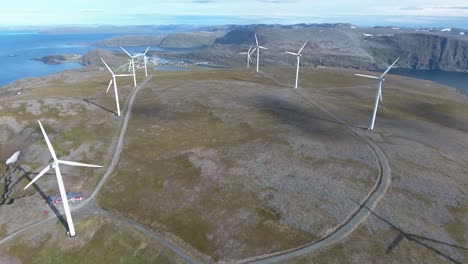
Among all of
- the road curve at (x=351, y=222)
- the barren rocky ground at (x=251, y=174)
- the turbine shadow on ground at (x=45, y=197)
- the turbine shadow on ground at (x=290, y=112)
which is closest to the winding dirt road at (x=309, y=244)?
the road curve at (x=351, y=222)

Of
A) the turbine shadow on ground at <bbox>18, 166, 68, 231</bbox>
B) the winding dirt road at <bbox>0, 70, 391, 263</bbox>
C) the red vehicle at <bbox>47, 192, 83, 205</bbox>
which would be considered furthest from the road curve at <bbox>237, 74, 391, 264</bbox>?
the red vehicle at <bbox>47, 192, 83, 205</bbox>

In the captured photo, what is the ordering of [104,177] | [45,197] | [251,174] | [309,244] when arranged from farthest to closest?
[104,177] < [251,174] < [45,197] < [309,244]

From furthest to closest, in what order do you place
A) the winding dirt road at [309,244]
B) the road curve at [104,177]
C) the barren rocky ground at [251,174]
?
1. the road curve at [104,177]
2. the barren rocky ground at [251,174]
3. the winding dirt road at [309,244]

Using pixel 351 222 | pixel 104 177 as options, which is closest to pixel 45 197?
pixel 104 177

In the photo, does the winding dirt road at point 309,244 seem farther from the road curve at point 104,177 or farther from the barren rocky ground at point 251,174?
the barren rocky ground at point 251,174

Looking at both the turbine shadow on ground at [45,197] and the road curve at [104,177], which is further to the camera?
the turbine shadow on ground at [45,197]

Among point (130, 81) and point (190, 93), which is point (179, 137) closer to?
point (190, 93)

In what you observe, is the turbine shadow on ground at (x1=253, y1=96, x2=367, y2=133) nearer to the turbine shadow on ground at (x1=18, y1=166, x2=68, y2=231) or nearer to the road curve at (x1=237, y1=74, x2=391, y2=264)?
the road curve at (x1=237, y1=74, x2=391, y2=264)

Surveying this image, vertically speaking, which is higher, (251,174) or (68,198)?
(251,174)

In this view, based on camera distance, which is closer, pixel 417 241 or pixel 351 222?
pixel 417 241

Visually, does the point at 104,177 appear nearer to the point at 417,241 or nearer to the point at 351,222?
the point at 351,222

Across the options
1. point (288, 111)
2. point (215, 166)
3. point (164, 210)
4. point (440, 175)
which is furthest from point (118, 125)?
point (440, 175)
